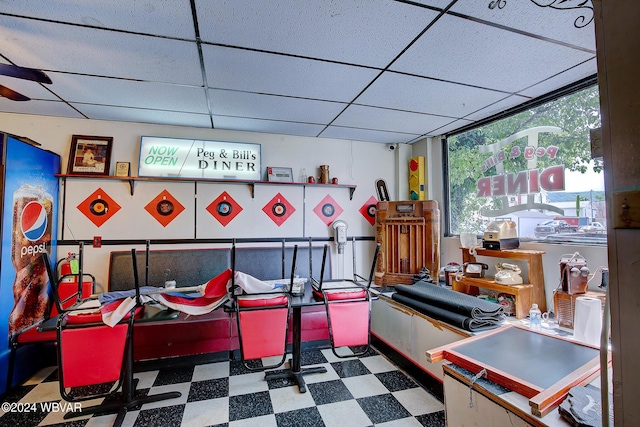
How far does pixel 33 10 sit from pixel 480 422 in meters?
3.09

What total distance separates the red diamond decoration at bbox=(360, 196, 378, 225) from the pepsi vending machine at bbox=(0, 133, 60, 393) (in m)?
3.44

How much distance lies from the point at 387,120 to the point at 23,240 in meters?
3.80

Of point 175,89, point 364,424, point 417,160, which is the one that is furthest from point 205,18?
point 417,160

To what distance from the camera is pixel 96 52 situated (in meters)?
1.94

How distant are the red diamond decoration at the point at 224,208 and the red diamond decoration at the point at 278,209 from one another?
1.21ft

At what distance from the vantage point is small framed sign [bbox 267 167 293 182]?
12.2 feet

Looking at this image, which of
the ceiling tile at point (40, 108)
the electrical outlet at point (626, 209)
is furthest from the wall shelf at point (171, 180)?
the electrical outlet at point (626, 209)

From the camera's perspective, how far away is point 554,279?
2.37 m

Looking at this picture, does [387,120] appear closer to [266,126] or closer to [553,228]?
[266,126]

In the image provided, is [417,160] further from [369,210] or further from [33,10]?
[33,10]

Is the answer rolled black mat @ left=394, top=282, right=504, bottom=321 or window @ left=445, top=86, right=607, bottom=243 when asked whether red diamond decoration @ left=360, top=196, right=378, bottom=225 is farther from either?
rolled black mat @ left=394, top=282, right=504, bottom=321

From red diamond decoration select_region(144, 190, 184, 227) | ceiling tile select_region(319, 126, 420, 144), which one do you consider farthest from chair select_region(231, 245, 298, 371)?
ceiling tile select_region(319, 126, 420, 144)

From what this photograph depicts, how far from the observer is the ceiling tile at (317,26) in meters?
1.53

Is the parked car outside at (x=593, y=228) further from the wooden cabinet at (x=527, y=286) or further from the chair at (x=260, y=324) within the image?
the chair at (x=260, y=324)
